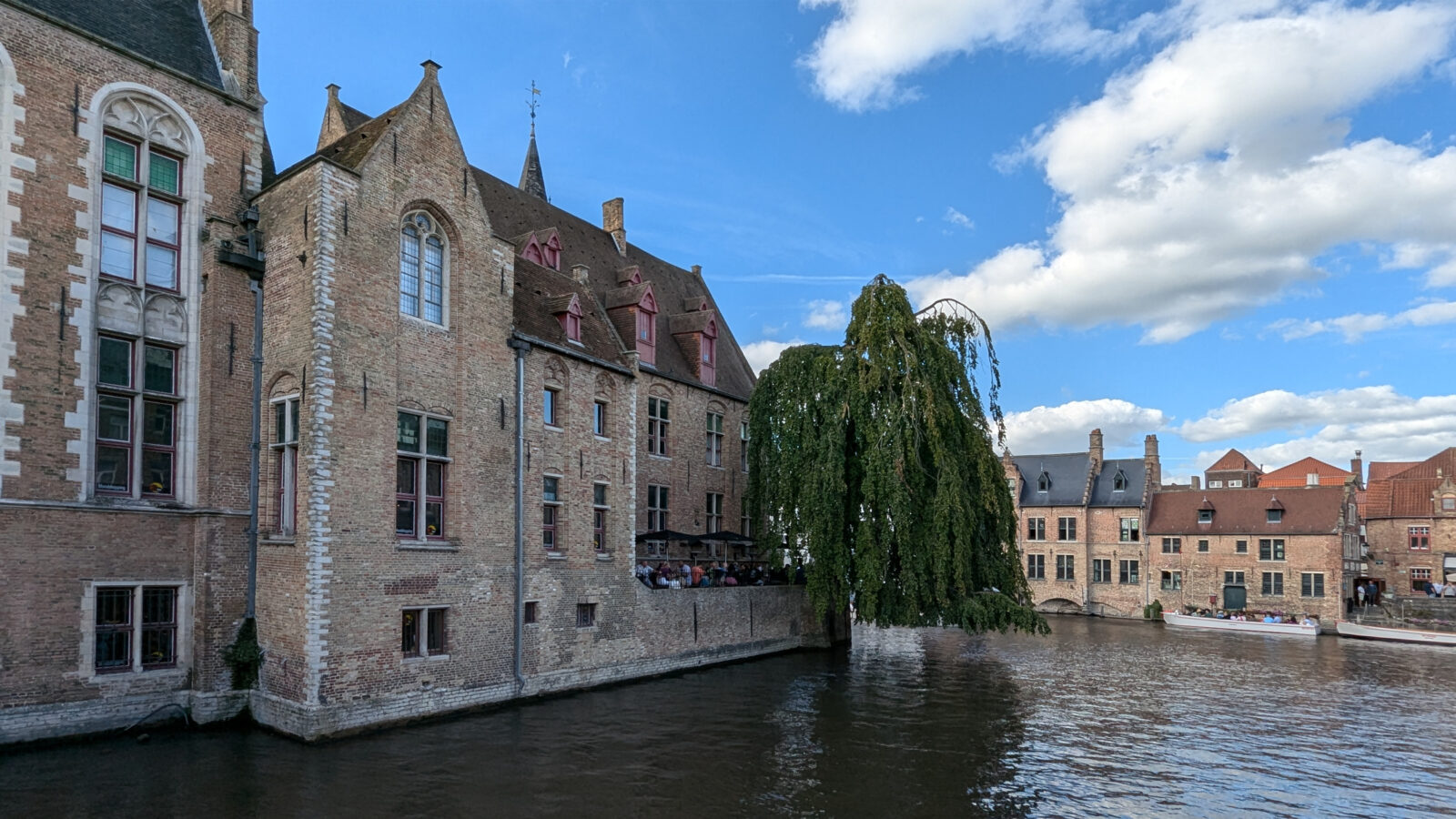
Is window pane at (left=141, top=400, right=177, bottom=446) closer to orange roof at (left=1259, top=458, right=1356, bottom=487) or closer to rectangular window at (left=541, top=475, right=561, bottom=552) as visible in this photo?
rectangular window at (left=541, top=475, right=561, bottom=552)

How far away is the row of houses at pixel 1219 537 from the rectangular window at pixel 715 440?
18618mm

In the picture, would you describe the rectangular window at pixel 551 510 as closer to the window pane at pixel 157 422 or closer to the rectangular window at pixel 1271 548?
the window pane at pixel 157 422

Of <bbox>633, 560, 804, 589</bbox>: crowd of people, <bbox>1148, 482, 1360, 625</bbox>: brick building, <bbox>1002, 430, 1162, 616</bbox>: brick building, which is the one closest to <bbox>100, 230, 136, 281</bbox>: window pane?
<bbox>633, 560, 804, 589</bbox>: crowd of people

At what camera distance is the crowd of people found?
73.6 ft

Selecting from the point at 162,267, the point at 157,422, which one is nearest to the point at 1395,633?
the point at 157,422

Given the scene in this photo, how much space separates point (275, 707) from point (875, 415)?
14619 mm

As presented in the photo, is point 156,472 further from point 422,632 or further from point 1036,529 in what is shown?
point 1036,529

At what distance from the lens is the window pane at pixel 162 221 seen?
572 inches

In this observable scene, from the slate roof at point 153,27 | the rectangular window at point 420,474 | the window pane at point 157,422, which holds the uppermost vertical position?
the slate roof at point 153,27

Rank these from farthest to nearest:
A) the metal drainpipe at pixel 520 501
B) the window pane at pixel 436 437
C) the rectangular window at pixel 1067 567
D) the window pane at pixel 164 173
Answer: the rectangular window at pixel 1067 567 → the metal drainpipe at pixel 520 501 → the window pane at pixel 436 437 → the window pane at pixel 164 173

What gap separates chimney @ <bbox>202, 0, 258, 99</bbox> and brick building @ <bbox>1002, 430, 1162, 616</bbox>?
38760 millimetres

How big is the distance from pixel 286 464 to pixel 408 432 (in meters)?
2.05

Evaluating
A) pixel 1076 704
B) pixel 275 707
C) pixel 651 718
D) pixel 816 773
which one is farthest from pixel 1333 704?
pixel 275 707

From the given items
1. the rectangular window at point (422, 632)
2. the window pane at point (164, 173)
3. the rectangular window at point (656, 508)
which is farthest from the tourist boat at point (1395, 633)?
the window pane at point (164, 173)
